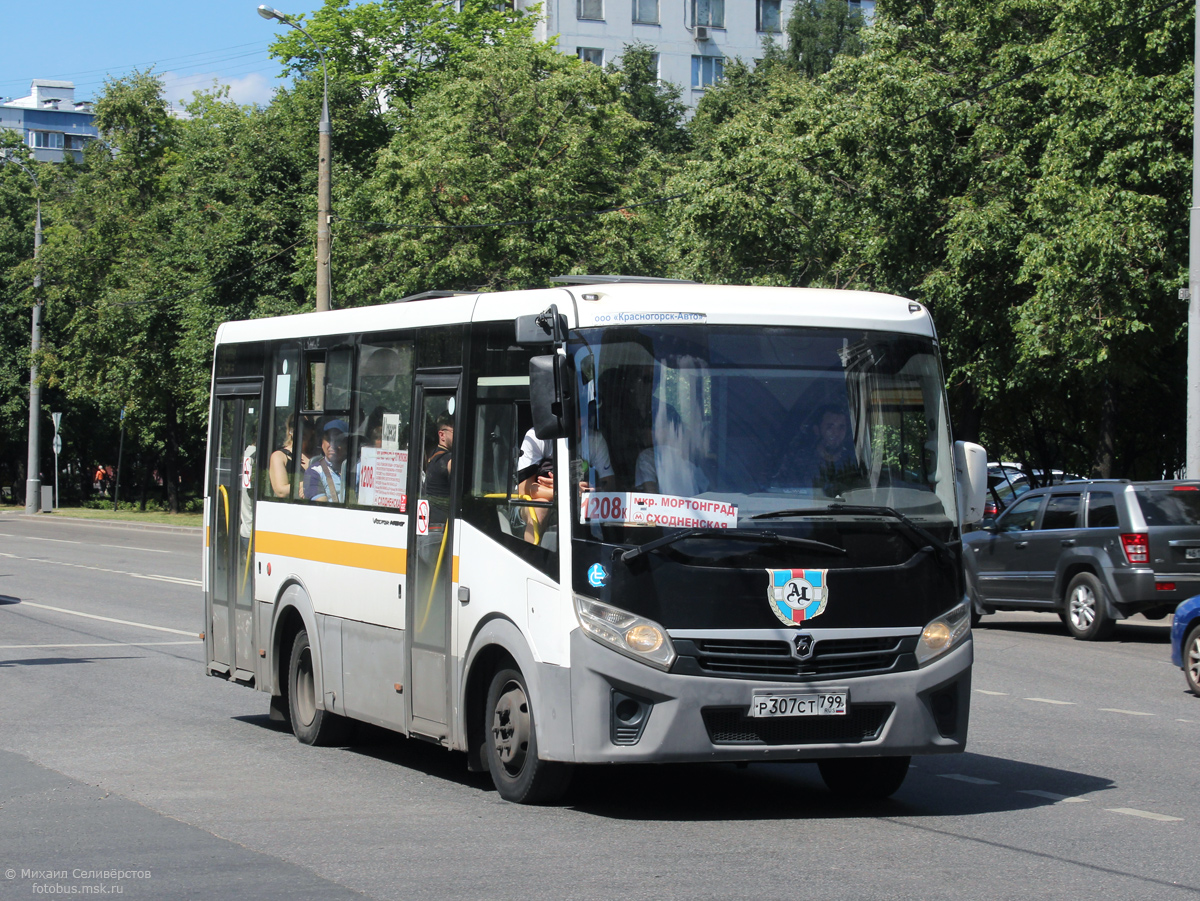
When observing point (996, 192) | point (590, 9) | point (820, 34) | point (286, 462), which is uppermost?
point (590, 9)

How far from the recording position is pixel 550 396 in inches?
284

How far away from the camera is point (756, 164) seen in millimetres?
31250

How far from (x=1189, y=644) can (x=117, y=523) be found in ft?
135

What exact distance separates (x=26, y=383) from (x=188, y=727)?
60.5 m

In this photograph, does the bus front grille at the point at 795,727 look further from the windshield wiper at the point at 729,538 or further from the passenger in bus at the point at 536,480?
the passenger in bus at the point at 536,480

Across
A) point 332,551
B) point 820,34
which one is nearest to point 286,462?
point 332,551

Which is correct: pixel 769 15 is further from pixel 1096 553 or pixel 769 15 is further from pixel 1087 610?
pixel 1087 610

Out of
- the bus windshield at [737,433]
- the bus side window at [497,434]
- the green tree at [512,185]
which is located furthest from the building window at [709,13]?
the bus windshield at [737,433]

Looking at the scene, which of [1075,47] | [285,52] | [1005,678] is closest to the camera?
[1005,678]

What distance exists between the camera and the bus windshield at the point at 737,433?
23.8 ft

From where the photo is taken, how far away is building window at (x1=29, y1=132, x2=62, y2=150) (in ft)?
561

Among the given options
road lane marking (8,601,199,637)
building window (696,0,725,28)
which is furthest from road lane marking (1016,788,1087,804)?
building window (696,0,725,28)

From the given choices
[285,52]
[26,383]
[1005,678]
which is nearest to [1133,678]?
[1005,678]

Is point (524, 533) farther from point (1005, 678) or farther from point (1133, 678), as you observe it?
point (1133, 678)
